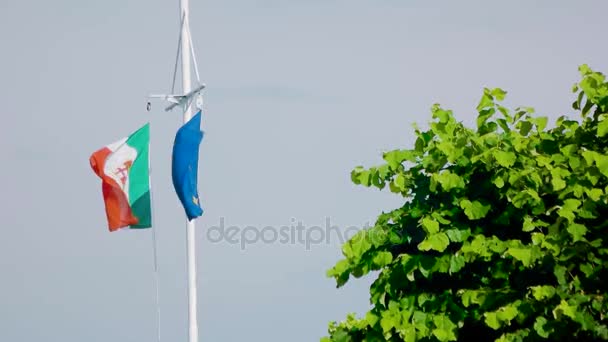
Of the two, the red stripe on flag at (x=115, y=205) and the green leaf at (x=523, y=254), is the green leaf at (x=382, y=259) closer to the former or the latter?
the green leaf at (x=523, y=254)

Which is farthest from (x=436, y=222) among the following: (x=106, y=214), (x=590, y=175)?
(x=106, y=214)

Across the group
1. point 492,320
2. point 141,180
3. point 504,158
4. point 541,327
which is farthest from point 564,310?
point 141,180

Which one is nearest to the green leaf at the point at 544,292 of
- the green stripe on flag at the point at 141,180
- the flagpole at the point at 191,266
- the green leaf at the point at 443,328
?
the green leaf at the point at 443,328

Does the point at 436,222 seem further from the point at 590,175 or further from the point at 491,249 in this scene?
the point at 590,175

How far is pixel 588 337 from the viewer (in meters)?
14.9

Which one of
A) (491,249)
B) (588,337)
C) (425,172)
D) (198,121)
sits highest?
(198,121)

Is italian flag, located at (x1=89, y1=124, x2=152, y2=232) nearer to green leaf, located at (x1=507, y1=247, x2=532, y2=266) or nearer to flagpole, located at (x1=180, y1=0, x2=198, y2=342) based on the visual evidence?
flagpole, located at (x1=180, y1=0, x2=198, y2=342)

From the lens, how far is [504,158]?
1580 cm

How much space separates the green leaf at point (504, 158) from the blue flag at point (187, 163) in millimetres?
4522

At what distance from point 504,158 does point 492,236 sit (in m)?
1.09

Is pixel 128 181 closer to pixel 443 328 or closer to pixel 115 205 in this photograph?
pixel 115 205

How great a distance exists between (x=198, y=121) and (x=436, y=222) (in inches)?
157

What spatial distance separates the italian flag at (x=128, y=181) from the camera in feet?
60.2

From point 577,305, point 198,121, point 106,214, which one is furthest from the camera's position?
point 106,214
